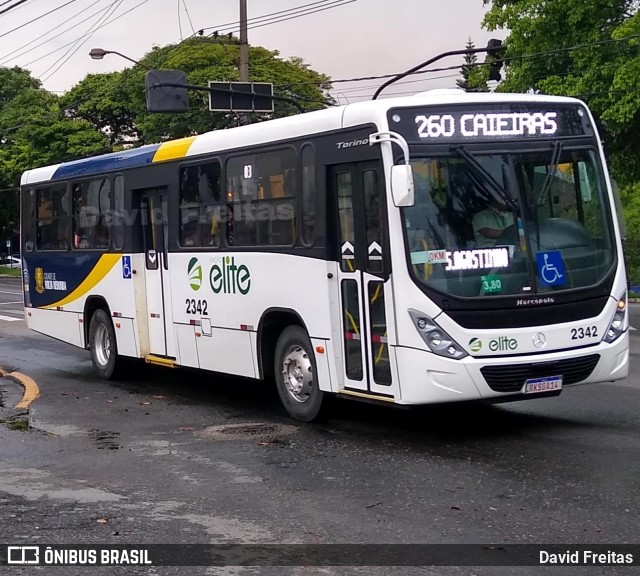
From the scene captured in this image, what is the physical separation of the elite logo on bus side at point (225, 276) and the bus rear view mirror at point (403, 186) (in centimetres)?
295

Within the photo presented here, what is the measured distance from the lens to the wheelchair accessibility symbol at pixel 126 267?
1438 centimetres

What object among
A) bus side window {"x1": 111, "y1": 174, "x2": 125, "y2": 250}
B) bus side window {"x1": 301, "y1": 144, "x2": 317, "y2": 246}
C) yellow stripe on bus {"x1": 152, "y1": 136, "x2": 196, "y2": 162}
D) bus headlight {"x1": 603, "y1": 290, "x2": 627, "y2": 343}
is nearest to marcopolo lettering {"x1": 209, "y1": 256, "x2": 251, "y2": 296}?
bus side window {"x1": 301, "y1": 144, "x2": 317, "y2": 246}

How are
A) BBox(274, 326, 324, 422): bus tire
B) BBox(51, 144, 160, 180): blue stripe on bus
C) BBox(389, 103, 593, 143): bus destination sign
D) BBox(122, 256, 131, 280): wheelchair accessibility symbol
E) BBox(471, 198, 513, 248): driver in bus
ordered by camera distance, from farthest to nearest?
BBox(122, 256, 131, 280): wheelchair accessibility symbol, BBox(51, 144, 160, 180): blue stripe on bus, BBox(274, 326, 324, 422): bus tire, BBox(389, 103, 593, 143): bus destination sign, BBox(471, 198, 513, 248): driver in bus

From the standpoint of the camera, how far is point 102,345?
15547mm

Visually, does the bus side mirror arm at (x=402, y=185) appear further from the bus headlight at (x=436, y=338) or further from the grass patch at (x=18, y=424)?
the grass patch at (x=18, y=424)

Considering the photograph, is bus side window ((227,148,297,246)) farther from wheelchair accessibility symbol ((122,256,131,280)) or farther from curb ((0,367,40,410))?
curb ((0,367,40,410))

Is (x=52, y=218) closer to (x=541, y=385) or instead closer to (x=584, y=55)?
(x=541, y=385)

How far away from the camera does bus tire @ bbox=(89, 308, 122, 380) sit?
49.5 ft

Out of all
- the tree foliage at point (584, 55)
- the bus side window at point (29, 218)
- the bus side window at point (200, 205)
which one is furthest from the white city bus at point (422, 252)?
the tree foliage at point (584, 55)

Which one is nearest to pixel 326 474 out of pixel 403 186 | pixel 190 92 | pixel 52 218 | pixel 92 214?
pixel 403 186

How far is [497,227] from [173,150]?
5193 millimetres

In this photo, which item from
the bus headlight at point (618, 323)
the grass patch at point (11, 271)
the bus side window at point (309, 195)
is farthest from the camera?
the grass patch at point (11, 271)

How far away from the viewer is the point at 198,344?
12.8m

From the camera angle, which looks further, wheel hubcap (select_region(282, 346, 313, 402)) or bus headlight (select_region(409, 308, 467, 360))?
wheel hubcap (select_region(282, 346, 313, 402))
